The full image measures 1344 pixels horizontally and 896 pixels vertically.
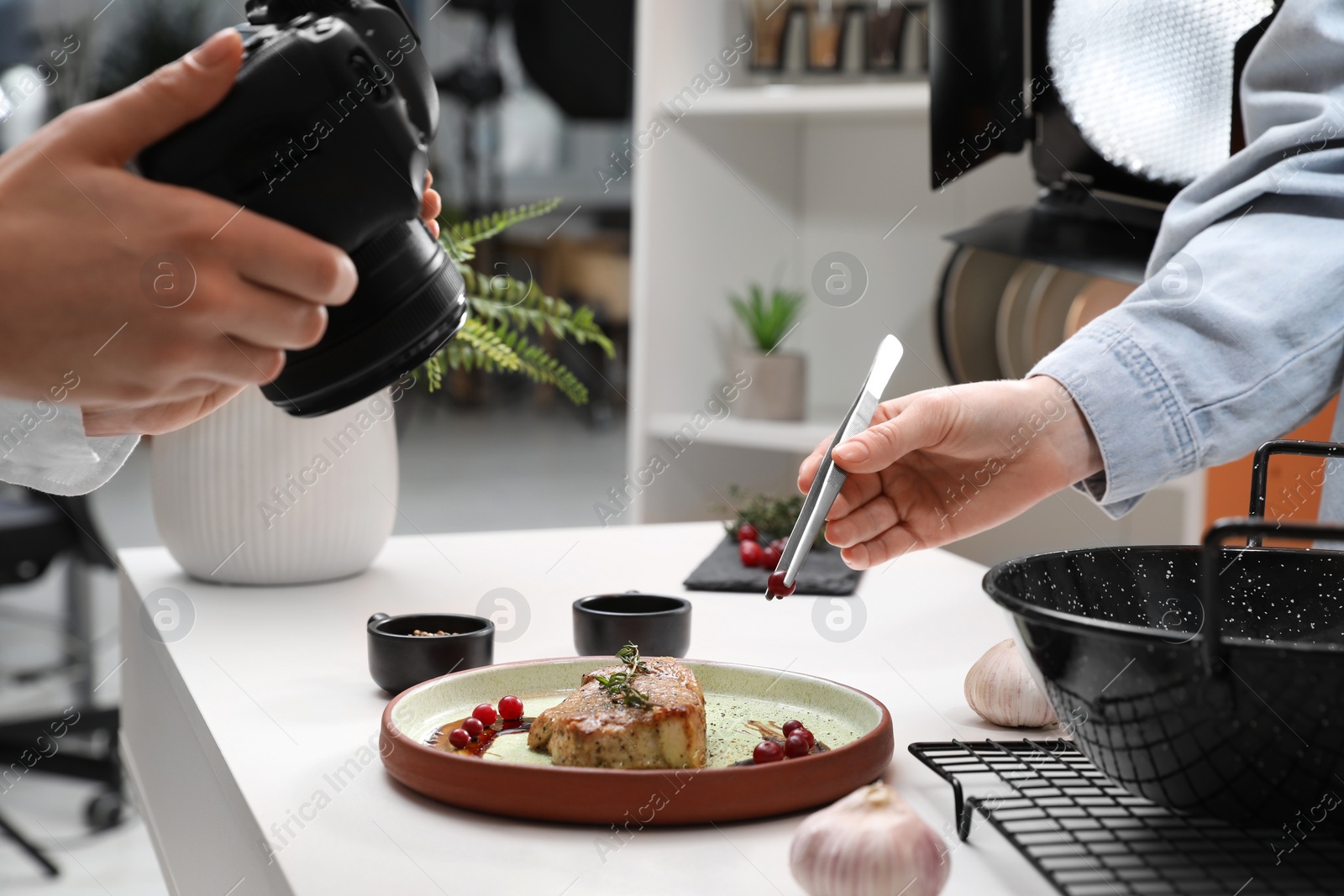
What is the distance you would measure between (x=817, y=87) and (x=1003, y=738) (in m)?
1.58

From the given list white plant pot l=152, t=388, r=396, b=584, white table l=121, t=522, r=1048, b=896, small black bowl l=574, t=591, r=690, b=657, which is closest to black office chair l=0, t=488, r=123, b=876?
white table l=121, t=522, r=1048, b=896

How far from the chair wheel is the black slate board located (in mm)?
1352

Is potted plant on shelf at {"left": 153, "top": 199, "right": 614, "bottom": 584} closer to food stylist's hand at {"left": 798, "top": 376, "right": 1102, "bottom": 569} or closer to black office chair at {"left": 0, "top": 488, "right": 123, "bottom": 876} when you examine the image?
food stylist's hand at {"left": 798, "top": 376, "right": 1102, "bottom": 569}

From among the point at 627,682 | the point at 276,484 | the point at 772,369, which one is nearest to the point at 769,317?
the point at 772,369

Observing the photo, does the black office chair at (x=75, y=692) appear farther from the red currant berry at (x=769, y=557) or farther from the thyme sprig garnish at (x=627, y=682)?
the thyme sprig garnish at (x=627, y=682)

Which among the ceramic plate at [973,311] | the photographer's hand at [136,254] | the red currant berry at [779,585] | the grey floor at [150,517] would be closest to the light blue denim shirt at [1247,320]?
the red currant berry at [779,585]

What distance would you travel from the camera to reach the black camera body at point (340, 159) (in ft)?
1.71

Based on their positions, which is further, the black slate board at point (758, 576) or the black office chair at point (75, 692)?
the black office chair at point (75, 692)

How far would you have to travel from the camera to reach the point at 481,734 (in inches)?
27.2

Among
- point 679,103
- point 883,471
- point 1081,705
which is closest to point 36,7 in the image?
point 679,103

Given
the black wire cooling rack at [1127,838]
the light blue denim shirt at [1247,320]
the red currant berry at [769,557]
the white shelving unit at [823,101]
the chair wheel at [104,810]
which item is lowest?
the chair wheel at [104,810]

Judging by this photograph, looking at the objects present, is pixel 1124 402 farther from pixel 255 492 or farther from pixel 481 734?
pixel 255 492

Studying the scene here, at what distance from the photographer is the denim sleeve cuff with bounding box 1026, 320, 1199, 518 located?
0.81 m

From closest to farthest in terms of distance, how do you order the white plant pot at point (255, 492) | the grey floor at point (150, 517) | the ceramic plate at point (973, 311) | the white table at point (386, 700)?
the white table at point (386, 700), the white plant pot at point (255, 492), the ceramic plate at point (973, 311), the grey floor at point (150, 517)
